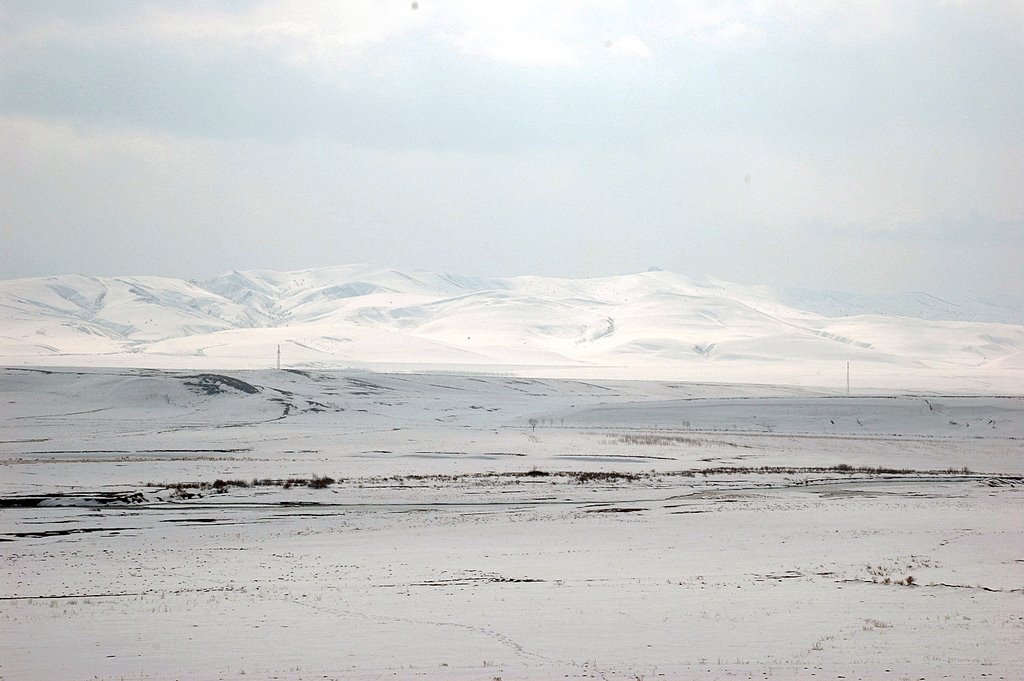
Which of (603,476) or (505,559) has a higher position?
(603,476)

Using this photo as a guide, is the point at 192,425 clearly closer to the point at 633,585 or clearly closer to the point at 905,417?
the point at 905,417

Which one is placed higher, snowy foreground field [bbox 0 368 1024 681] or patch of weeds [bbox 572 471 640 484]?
patch of weeds [bbox 572 471 640 484]

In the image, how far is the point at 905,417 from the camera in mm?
67750

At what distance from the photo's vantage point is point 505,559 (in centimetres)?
2103

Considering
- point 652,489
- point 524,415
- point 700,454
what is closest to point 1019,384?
point 524,415

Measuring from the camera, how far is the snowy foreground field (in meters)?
13.7

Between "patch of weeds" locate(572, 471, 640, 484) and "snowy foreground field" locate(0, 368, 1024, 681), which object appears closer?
"snowy foreground field" locate(0, 368, 1024, 681)

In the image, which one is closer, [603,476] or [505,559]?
[505,559]

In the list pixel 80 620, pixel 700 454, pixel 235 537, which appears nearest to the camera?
pixel 80 620

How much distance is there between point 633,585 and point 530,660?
5.20 meters

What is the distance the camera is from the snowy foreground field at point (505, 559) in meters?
13.7

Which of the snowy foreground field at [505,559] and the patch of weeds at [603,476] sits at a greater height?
the patch of weeds at [603,476]

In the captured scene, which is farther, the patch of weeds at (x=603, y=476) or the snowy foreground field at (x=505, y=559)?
the patch of weeds at (x=603, y=476)

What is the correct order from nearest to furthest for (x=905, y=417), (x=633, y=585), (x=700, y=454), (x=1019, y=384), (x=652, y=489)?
1. (x=633, y=585)
2. (x=652, y=489)
3. (x=700, y=454)
4. (x=905, y=417)
5. (x=1019, y=384)
